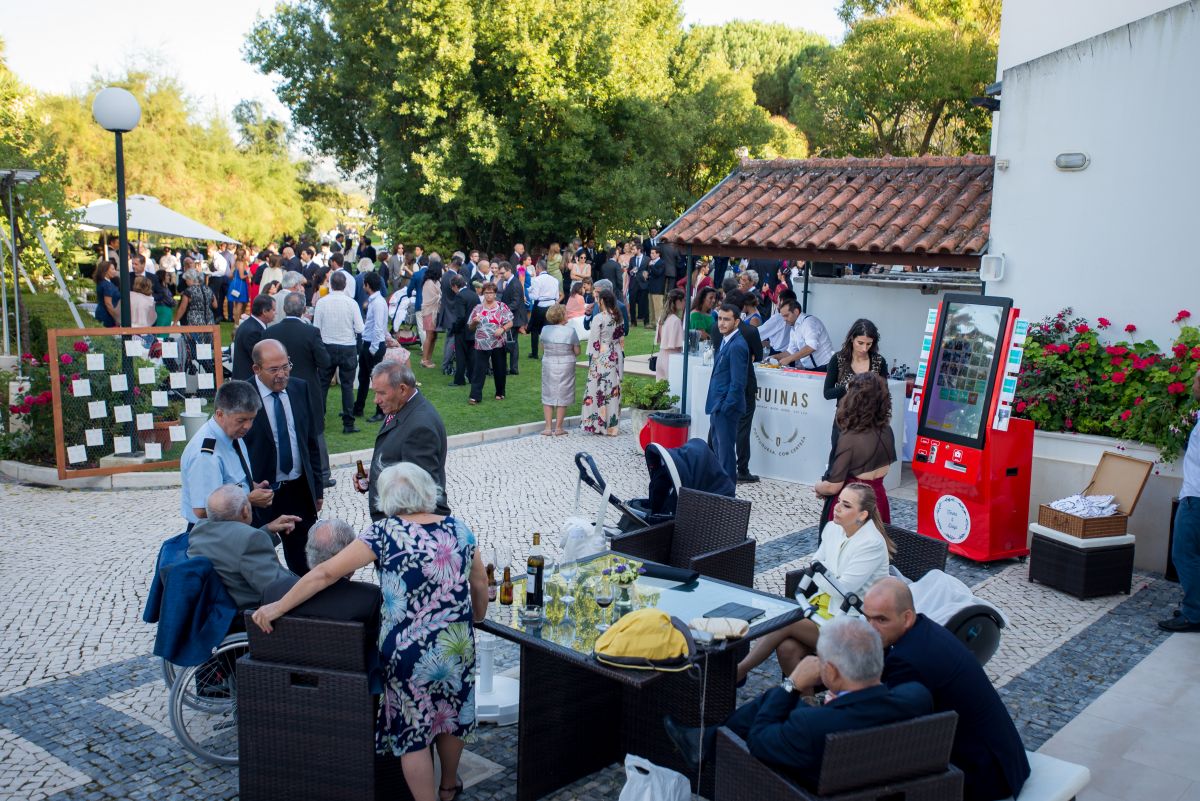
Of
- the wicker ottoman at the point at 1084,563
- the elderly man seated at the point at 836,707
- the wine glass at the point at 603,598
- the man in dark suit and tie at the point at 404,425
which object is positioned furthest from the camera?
the wicker ottoman at the point at 1084,563

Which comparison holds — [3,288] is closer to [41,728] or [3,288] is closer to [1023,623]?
[41,728]

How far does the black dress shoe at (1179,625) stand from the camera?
6523mm

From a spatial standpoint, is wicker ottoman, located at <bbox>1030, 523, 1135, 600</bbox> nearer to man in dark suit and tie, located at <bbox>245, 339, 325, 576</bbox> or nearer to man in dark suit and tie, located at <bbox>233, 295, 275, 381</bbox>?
man in dark suit and tie, located at <bbox>245, 339, 325, 576</bbox>

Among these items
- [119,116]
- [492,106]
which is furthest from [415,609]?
[492,106]

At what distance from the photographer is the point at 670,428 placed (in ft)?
34.4

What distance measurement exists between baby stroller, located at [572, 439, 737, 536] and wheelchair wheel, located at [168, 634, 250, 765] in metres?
2.49

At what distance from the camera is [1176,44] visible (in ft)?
25.8

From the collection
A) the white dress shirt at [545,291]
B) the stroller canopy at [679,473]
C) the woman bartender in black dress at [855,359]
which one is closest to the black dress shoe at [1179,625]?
the woman bartender in black dress at [855,359]

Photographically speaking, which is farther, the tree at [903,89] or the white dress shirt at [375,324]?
the tree at [903,89]

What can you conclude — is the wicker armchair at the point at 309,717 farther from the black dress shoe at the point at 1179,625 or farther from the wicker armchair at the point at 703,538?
the black dress shoe at the point at 1179,625

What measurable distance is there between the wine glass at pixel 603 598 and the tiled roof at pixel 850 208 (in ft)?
19.1

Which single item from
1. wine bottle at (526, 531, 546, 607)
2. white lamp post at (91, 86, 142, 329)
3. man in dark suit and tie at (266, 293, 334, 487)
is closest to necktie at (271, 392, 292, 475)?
wine bottle at (526, 531, 546, 607)

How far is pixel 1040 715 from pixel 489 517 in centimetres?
483

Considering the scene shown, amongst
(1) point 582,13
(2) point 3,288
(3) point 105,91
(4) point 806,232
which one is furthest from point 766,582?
(1) point 582,13
